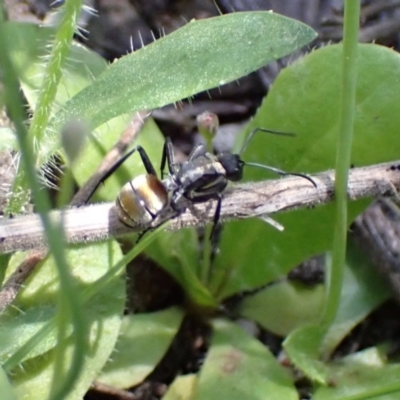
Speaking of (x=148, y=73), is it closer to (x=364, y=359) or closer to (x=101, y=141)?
(x=101, y=141)

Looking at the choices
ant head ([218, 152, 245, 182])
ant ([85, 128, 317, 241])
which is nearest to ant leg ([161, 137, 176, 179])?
ant ([85, 128, 317, 241])

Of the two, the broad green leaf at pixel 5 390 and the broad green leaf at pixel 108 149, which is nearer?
the broad green leaf at pixel 5 390

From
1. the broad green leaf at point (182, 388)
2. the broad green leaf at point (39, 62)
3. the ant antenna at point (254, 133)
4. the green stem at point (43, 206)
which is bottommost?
the broad green leaf at point (182, 388)

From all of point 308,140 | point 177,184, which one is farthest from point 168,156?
point 308,140

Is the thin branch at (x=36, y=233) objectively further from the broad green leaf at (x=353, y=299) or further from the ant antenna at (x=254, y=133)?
the broad green leaf at (x=353, y=299)

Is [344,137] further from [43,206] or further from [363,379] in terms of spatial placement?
[43,206]

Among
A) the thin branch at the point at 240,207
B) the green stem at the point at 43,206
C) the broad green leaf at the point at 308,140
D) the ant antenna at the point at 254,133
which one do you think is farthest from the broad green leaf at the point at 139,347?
the green stem at the point at 43,206

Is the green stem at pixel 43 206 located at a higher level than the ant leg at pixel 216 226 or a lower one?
higher
